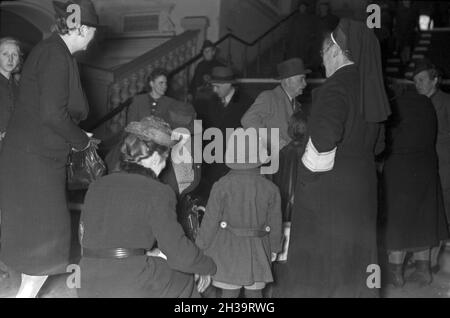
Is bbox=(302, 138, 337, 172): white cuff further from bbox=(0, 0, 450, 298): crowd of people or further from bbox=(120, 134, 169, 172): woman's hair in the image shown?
bbox=(120, 134, 169, 172): woman's hair

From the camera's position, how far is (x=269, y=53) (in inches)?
276

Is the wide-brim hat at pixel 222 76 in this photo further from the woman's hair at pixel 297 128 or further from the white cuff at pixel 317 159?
the white cuff at pixel 317 159

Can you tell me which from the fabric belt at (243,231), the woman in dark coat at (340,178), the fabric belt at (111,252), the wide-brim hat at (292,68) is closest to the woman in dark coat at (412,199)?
the wide-brim hat at (292,68)

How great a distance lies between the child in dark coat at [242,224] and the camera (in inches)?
105

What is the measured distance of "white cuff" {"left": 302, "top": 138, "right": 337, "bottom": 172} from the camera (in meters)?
2.23

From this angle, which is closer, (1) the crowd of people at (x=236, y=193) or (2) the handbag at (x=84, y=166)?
(1) the crowd of people at (x=236, y=193)

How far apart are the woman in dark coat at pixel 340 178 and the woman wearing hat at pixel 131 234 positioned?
0.57 m

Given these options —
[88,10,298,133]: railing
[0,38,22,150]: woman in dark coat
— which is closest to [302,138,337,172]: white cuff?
[0,38,22,150]: woman in dark coat

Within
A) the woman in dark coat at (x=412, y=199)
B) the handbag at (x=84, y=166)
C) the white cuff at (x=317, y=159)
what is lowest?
the woman in dark coat at (x=412, y=199)

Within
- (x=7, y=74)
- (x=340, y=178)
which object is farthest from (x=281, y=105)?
(x=7, y=74)

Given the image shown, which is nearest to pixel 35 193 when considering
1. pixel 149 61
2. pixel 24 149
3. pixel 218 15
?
pixel 24 149

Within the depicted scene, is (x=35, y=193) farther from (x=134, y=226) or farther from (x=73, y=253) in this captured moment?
(x=73, y=253)

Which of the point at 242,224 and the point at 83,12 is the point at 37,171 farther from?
the point at 242,224

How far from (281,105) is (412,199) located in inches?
40.9
